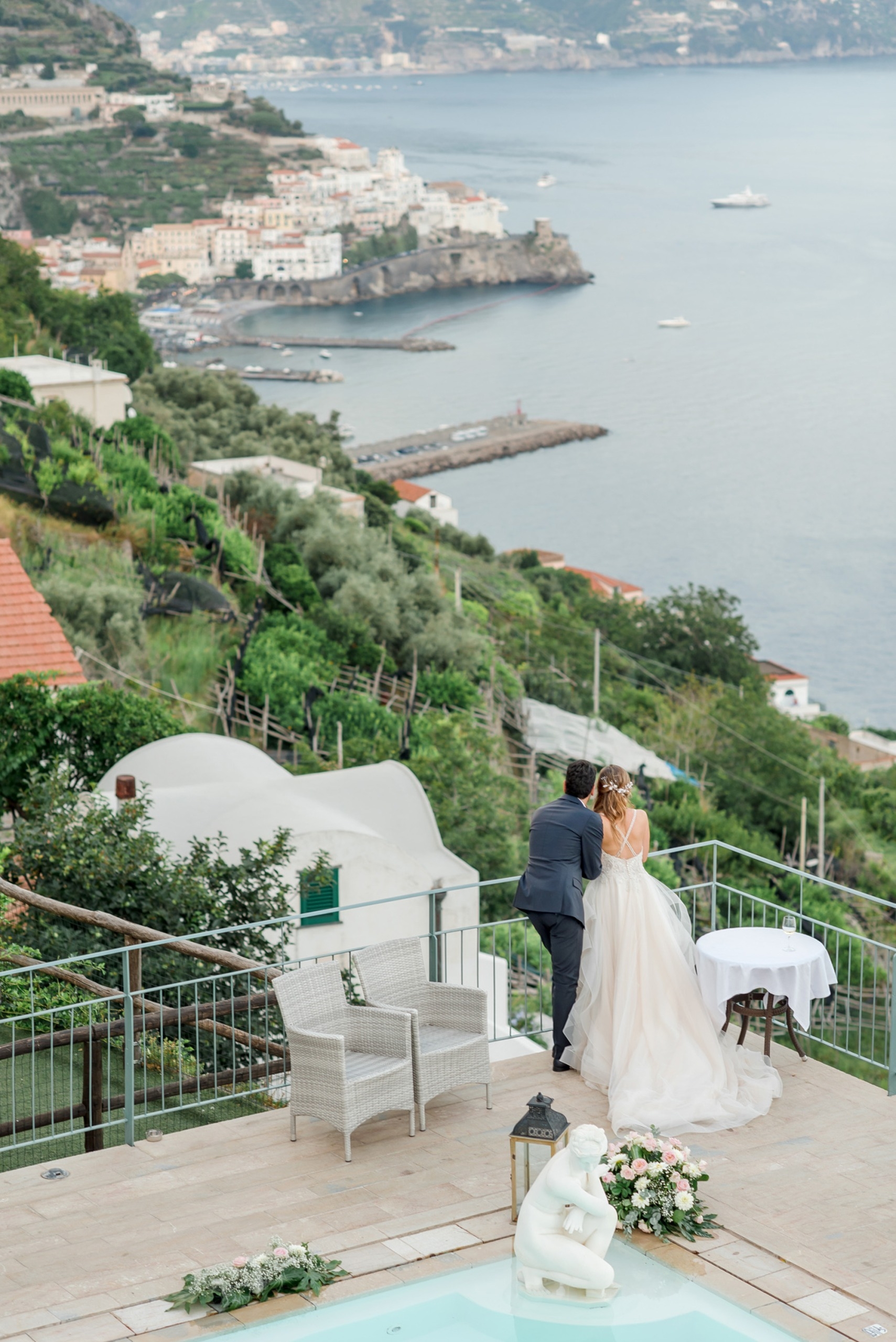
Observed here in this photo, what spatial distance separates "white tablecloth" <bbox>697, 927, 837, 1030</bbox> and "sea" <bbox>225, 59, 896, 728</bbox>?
209 ft

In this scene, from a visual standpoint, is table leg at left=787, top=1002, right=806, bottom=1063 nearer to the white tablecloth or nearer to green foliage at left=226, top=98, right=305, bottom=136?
the white tablecloth

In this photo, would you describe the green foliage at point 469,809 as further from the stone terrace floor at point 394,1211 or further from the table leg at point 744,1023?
the stone terrace floor at point 394,1211

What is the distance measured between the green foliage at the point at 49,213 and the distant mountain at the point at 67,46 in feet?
50.9

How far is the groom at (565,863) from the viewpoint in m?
5.75

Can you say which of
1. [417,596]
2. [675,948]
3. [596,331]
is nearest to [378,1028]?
[675,948]

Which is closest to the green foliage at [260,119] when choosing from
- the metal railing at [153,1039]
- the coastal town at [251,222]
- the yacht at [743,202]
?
the coastal town at [251,222]

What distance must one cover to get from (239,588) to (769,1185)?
24975mm

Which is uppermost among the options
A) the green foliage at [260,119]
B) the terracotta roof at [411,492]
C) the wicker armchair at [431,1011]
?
the green foliage at [260,119]

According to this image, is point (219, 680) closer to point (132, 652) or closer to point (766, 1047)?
point (132, 652)

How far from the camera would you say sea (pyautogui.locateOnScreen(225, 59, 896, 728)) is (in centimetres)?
8481

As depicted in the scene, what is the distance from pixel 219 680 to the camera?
971 inches

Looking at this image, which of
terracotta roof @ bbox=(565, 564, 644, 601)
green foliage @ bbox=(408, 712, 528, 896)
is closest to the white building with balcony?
terracotta roof @ bbox=(565, 564, 644, 601)

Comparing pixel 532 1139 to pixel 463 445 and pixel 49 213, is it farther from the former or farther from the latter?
pixel 49 213

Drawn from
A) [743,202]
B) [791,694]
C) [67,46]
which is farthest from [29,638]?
[743,202]
